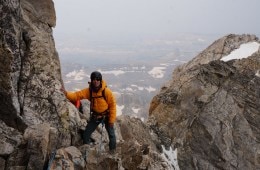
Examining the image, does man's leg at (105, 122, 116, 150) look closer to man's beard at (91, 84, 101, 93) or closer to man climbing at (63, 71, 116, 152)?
man climbing at (63, 71, 116, 152)

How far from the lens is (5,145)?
1387 cm

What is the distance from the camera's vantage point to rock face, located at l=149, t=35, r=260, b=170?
28672 mm

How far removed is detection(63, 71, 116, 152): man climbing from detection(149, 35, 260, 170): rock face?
1247 centimetres

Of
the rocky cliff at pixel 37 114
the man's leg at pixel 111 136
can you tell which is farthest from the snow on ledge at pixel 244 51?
the man's leg at pixel 111 136

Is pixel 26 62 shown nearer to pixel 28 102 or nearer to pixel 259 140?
pixel 28 102

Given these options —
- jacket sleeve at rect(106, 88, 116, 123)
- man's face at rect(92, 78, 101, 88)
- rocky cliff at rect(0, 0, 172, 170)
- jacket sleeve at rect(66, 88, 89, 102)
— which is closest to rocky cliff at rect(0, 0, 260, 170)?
rocky cliff at rect(0, 0, 172, 170)

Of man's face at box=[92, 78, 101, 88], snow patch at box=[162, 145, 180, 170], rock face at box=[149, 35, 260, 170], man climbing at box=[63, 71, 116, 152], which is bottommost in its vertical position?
snow patch at box=[162, 145, 180, 170]

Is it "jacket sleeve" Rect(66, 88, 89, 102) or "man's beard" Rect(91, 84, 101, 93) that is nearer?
"man's beard" Rect(91, 84, 101, 93)

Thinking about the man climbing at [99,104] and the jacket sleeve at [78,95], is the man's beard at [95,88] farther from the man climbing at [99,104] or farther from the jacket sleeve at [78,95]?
the jacket sleeve at [78,95]

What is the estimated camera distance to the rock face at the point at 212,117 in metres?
28.7

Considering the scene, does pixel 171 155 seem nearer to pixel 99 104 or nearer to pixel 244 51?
pixel 99 104

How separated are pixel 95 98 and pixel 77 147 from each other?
8.24 feet

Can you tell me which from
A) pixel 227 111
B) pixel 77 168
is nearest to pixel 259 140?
pixel 227 111

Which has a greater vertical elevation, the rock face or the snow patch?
the rock face
